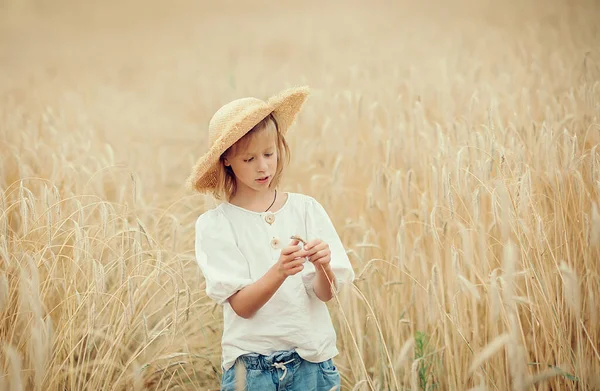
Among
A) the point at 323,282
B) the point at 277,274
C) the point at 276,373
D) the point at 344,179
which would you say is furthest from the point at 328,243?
the point at 344,179

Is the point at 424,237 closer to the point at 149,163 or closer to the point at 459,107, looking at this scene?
the point at 459,107

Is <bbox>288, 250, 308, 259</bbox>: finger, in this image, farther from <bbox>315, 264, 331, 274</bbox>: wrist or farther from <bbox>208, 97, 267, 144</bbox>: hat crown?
<bbox>208, 97, 267, 144</bbox>: hat crown

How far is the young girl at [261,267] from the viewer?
4.32ft

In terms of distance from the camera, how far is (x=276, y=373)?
1.33 metres

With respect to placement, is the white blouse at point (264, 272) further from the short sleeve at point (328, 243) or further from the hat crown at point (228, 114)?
the hat crown at point (228, 114)

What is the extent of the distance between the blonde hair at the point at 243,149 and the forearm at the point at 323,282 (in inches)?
10.7

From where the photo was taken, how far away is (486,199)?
6.73 feet

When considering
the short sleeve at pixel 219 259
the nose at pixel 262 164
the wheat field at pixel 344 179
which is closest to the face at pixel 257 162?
the nose at pixel 262 164

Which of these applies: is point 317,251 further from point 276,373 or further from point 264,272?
point 276,373

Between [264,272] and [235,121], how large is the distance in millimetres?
357

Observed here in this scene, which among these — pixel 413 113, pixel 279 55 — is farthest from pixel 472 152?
pixel 279 55

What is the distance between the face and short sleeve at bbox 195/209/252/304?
11cm

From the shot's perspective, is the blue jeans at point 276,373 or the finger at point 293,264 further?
the blue jeans at point 276,373

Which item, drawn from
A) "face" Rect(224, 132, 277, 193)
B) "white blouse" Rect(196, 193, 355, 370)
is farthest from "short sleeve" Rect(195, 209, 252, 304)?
"face" Rect(224, 132, 277, 193)
